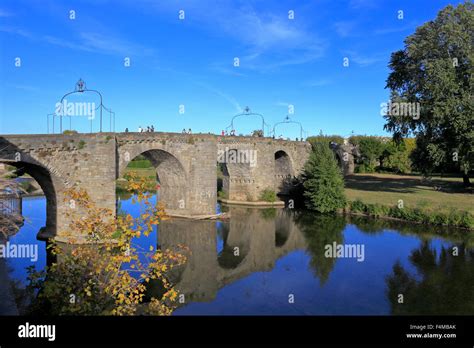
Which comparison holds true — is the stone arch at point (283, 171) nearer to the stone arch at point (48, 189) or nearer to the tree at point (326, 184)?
the tree at point (326, 184)

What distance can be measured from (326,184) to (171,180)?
41.8 feet

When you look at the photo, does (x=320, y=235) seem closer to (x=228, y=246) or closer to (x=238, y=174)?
(x=228, y=246)

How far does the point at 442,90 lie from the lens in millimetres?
29422

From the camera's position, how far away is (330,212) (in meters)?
32.7

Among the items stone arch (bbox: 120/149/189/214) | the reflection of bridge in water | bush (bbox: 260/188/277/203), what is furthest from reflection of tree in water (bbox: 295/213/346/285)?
stone arch (bbox: 120/149/189/214)

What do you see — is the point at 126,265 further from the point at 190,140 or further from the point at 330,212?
the point at 330,212

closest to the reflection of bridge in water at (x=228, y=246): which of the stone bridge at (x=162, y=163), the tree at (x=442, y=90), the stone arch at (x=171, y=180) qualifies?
the stone arch at (x=171, y=180)

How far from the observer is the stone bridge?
19422 millimetres

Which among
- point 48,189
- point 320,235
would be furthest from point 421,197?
point 48,189

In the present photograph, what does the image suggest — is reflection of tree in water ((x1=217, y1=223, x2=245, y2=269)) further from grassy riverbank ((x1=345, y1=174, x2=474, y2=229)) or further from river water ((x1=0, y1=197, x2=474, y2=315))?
grassy riverbank ((x1=345, y1=174, x2=474, y2=229))

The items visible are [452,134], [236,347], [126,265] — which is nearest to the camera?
[236,347]

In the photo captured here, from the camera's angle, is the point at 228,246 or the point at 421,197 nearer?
the point at 228,246

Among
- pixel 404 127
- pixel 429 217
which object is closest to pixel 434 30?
pixel 404 127

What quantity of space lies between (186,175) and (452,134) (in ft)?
68.6
